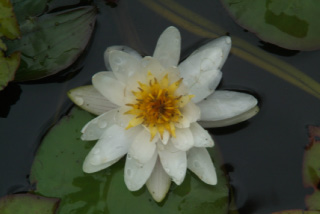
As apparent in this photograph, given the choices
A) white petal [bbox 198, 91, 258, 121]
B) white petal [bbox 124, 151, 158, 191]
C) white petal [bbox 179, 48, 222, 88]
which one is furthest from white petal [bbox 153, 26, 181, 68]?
white petal [bbox 124, 151, 158, 191]

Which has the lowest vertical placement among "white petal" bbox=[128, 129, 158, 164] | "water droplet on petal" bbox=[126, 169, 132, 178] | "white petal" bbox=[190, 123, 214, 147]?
"water droplet on petal" bbox=[126, 169, 132, 178]

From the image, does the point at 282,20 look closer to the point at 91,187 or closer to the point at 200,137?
the point at 200,137

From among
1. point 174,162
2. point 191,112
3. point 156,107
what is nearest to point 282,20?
point 191,112

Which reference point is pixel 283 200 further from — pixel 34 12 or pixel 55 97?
pixel 34 12

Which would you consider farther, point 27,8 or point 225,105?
point 27,8

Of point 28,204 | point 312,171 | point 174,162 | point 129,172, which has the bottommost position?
point 28,204

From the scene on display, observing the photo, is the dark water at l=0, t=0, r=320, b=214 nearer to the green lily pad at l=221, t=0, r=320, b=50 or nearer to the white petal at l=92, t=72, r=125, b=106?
the green lily pad at l=221, t=0, r=320, b=50
